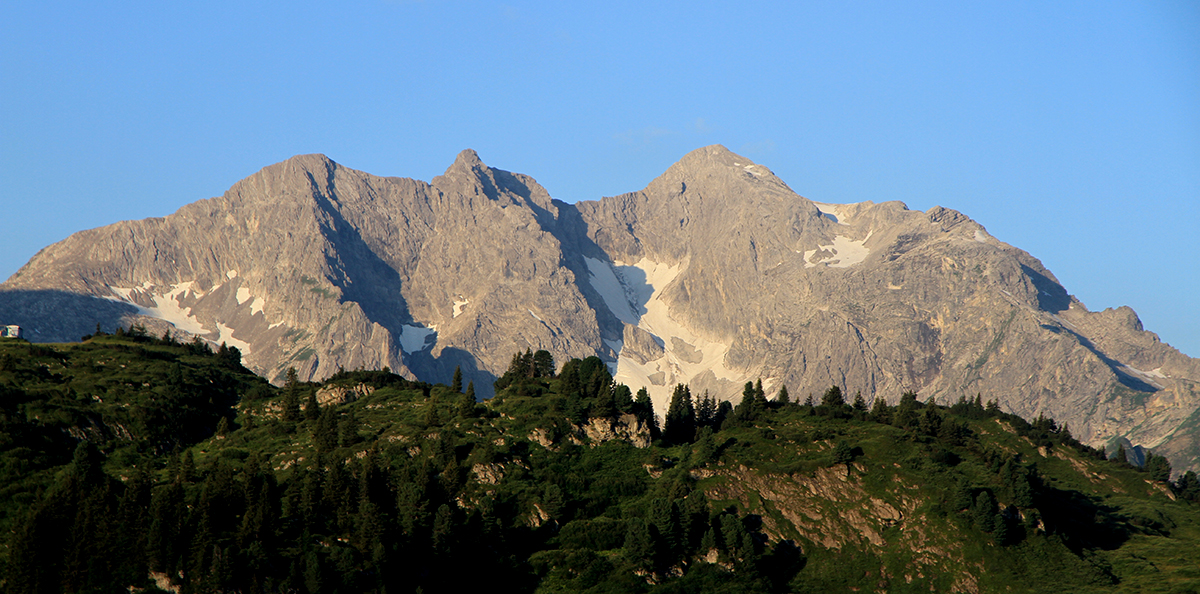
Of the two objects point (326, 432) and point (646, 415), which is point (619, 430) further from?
point (326, 432)

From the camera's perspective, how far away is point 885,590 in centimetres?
13762

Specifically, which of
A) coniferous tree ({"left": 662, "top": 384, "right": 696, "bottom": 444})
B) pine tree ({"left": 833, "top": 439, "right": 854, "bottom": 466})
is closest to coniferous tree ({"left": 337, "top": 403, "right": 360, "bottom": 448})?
coniferous tree ({"left": 662, "top": 384, "right": 696, "bottom": 444})

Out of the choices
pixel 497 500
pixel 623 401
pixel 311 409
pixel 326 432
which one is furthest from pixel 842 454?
pixel 311 409

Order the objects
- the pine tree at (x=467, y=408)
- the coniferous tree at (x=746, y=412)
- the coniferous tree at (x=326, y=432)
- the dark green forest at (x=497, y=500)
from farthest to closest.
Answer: the coniferous tree at (x=746, y=412), the pine tree at (x=467, y=408), the coniferous tree at (x=326, y=432), the dark green forest at (x=497, y=500)

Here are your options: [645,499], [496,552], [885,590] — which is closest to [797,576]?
[885,590]

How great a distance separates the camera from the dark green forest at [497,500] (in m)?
116

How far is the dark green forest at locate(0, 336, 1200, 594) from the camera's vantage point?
11650 centimetres

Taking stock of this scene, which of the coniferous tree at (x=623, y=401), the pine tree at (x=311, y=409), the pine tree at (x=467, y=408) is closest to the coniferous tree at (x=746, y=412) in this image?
the coniferous tree at (x=623, y=401)

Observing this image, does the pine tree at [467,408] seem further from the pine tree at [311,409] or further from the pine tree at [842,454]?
the pine tree at [842,454]

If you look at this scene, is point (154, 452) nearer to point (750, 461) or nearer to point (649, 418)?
point (649, 418)

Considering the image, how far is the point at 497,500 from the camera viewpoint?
5546 inches

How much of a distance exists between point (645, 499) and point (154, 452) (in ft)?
219

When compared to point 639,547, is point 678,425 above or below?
above

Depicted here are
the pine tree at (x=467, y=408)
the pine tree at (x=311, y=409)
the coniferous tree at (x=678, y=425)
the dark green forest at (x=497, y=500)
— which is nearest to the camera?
the dark green forest at (x=497, y=500)
